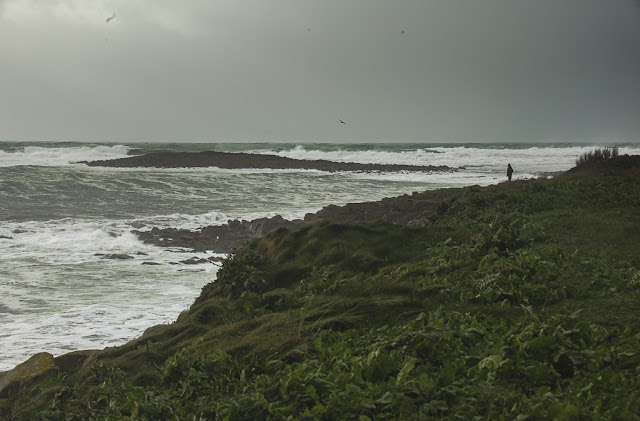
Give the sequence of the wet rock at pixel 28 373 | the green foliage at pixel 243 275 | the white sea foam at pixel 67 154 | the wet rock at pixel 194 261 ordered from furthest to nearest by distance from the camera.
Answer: the white sea foam at pixel 67 154 < the wet rock at pixel 194 261 < the green foliage at pixel 243 275 < the wet rock at pixel 28 373

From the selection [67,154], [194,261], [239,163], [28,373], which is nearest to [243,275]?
[28,373]

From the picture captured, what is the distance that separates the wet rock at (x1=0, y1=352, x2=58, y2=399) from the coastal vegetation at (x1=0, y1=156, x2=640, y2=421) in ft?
0.42

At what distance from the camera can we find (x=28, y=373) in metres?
5.40

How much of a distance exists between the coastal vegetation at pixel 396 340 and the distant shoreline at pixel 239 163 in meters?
38.9

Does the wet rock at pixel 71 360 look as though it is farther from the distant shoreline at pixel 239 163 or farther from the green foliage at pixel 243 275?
the distant shoreline at pixel 239 163

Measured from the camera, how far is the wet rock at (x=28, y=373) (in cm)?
525

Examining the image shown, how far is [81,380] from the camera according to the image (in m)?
4.84

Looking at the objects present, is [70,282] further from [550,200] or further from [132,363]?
[550,200]

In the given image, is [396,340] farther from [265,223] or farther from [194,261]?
[265,223]

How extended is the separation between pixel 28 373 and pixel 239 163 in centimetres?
4583

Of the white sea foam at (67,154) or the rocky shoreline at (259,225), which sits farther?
the white sea foam at (67,154)

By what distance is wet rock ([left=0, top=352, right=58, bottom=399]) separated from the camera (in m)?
5.25

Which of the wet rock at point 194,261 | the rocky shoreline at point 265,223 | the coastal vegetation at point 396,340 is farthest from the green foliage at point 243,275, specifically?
the wet rock at point 194,261

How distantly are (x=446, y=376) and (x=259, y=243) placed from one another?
17.7ft
